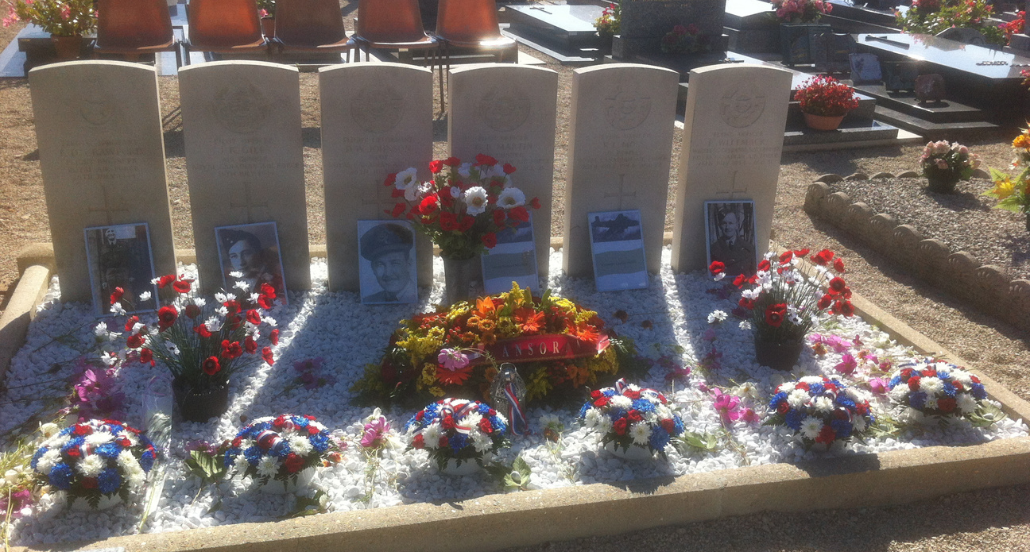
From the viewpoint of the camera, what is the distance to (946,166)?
7020mm

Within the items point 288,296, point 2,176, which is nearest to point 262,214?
point 288,296

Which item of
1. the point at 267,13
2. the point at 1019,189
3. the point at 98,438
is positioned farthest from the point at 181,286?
the point at 267,13

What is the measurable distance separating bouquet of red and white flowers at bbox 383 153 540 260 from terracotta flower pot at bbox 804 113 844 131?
533 cm

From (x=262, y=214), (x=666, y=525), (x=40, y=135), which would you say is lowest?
(x=666, y=525)

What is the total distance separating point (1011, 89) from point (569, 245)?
739 cm

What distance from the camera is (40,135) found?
4.70 meters

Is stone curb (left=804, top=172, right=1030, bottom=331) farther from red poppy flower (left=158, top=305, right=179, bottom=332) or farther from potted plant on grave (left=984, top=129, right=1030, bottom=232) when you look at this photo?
red poppy flower (left=158, top=305, right=179, bottom=332)

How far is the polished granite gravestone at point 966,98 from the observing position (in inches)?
390

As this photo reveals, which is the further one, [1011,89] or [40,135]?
[1011,89]

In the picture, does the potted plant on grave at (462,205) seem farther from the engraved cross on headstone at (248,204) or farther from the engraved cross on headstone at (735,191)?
the engraved cross on headstone at (735,191)

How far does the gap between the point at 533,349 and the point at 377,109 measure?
71.2 inches

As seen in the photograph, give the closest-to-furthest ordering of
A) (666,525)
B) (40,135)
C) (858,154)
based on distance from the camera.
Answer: (666,525) → (40,135) → (858,154)

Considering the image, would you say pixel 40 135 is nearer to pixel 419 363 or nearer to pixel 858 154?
pixel 419 363

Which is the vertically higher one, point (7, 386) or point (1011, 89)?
point (1011, 89)
